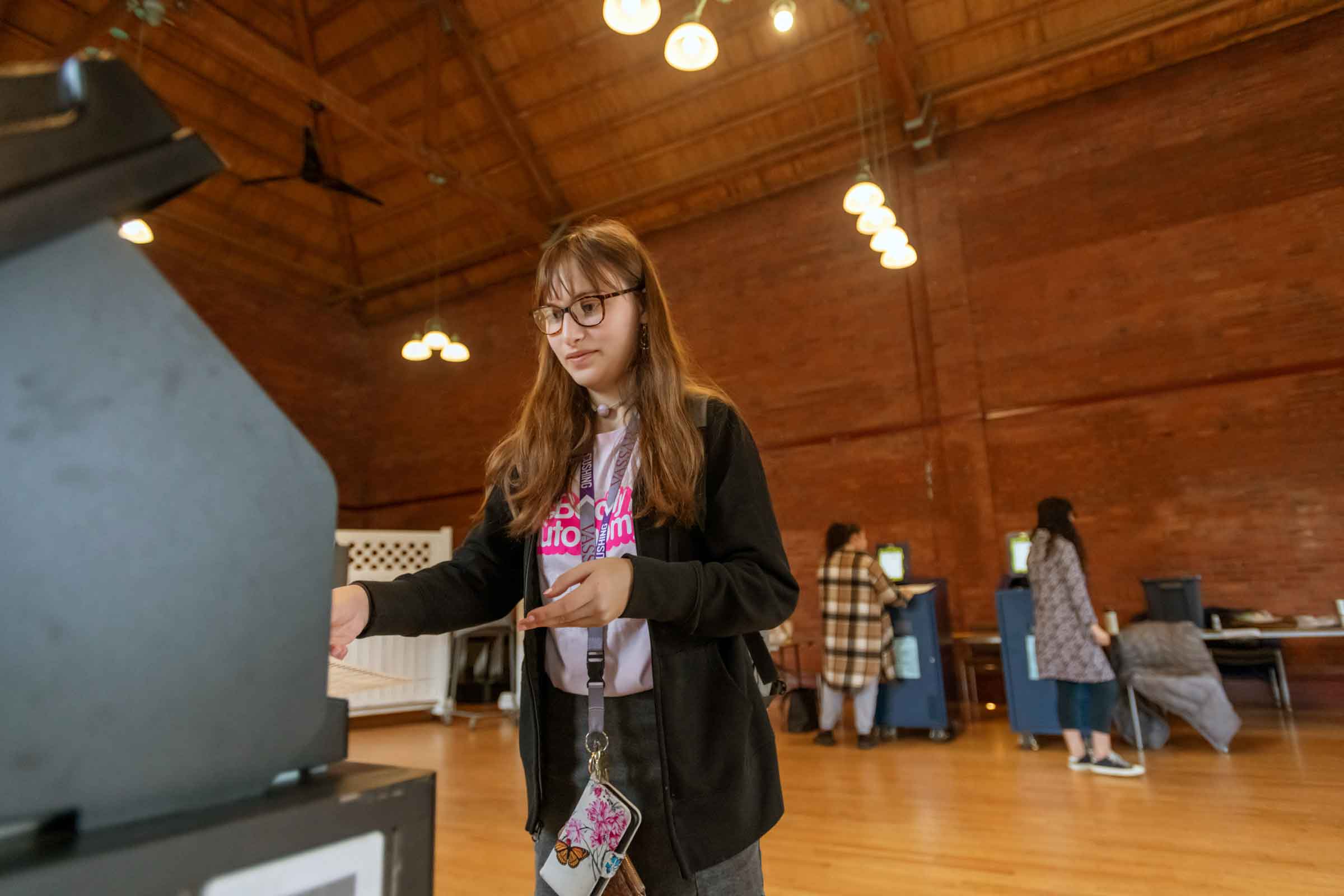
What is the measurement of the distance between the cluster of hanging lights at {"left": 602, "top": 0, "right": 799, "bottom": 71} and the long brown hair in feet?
9.70

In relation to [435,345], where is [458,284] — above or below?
above

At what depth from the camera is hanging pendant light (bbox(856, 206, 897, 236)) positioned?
4691mm

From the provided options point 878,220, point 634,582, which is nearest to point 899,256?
point 878,220

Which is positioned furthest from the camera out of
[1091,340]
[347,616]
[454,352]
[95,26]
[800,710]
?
[454,352]

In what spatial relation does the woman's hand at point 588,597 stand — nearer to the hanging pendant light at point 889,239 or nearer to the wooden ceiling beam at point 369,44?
the hanging pendant light at point 889,239

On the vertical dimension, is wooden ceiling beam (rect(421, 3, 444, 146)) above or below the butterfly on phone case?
above

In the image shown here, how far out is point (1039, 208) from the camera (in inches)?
262

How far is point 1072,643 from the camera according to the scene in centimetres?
393

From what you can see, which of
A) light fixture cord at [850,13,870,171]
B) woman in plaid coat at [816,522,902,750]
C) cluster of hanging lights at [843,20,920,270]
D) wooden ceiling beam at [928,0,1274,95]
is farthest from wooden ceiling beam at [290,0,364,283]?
woman in plaid coat at [816,522,902,750]

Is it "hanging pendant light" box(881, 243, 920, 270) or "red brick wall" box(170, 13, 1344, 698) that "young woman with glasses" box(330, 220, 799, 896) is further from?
"red brick wall" box(170, 13, 1344, 698)

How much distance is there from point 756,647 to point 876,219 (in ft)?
13.9

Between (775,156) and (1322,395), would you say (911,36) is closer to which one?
(775,156)

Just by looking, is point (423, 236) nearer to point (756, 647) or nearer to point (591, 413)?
point (591, 413)

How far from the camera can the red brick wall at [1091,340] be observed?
18.4 ft
